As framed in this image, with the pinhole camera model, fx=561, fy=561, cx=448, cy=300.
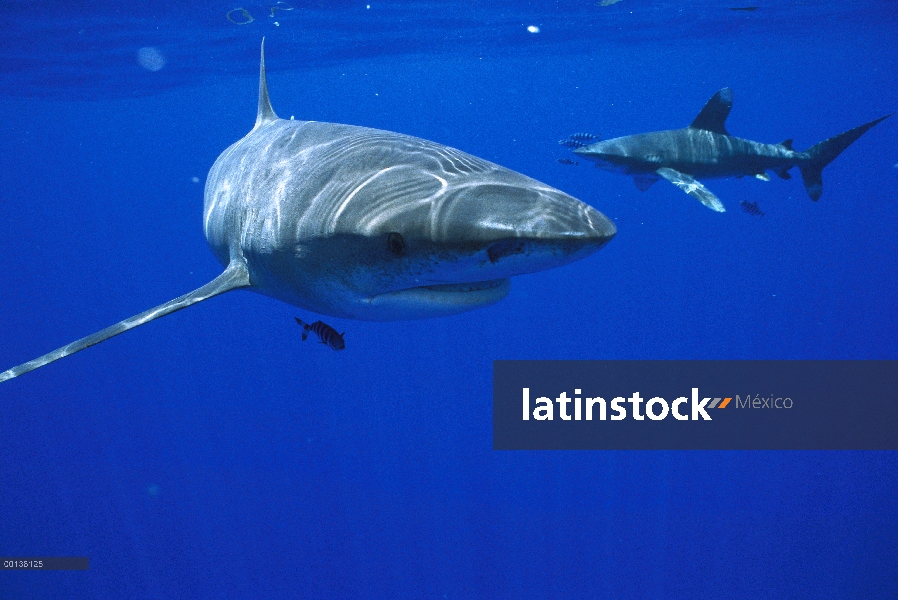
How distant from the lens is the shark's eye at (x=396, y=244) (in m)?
2.77

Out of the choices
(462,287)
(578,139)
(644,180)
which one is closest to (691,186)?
(644,180)

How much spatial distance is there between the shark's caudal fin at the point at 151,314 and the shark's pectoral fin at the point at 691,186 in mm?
7329

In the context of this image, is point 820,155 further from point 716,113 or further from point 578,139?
point 578,139

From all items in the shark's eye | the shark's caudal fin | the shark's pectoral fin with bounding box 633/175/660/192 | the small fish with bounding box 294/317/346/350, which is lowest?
the small fish with bounding box 294/317/346/350

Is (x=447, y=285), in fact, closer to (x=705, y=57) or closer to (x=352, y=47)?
(x=352, y=47)

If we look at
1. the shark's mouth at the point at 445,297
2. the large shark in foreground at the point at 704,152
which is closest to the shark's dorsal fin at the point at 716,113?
the large shark in foreground at the point at 704,152

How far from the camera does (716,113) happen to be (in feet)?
32.8

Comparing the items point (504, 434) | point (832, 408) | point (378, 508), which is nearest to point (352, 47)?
point (378, 508)

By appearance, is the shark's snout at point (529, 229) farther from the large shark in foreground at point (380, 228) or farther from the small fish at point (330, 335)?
the small fish at point (330, 335)

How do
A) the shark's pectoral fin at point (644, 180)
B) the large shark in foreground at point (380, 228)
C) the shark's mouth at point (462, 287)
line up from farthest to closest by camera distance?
1. the shark's pectoral fin at point (644, 180)
2. the shark's mouth at point (462, 287)
3. the large shark in foreground at point (380, 228)

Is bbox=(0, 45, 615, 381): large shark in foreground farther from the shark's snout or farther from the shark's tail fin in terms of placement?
the shark's tail fin

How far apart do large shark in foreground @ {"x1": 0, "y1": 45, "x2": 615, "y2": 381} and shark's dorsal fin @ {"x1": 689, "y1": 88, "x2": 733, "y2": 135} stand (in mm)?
7920

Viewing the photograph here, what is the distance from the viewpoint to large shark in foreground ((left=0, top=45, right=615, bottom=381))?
7.92 ft

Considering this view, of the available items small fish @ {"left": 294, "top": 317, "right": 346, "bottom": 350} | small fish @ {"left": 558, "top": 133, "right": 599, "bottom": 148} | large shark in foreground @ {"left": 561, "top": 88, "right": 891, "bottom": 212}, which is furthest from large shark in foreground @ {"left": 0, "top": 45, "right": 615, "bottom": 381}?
small fish @ {"left": 558, "top": 133, "right": 599, "bottom": 148}
